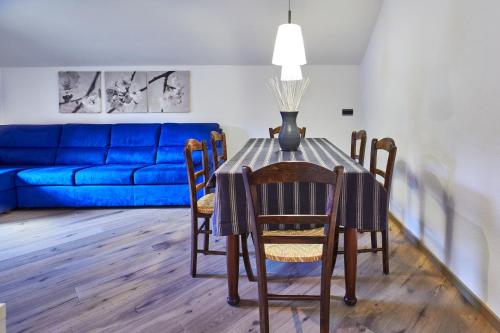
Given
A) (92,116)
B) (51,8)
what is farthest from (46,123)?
(51,8)

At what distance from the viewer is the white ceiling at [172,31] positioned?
3.87 metres

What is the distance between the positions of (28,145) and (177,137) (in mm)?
1918

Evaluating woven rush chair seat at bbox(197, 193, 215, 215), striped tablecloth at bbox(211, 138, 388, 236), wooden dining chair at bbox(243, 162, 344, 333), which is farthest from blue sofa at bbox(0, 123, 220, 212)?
wooden dining chair at bbox(243, 162, 344, 333)

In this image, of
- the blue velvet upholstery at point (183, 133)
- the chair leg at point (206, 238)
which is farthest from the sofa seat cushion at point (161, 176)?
the chair leg at point (206, 238)

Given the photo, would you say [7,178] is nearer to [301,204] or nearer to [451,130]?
[301,204]

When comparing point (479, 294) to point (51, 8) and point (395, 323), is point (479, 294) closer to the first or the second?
point (395, 323)

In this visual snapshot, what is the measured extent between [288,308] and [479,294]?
1021 millimetres

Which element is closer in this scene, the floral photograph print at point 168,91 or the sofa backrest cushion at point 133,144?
the sofa backrest cushion at point 133,144

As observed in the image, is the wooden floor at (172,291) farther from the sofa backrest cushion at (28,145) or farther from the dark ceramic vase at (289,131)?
the sofa backrest cushion at (28,145)

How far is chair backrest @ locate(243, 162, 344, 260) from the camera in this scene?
1.37 metres

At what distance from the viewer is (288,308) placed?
1.94 meters

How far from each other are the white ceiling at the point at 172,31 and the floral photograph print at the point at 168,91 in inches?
6.8

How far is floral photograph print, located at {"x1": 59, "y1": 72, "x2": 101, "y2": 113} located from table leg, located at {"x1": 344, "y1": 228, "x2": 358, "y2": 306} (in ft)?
13.4

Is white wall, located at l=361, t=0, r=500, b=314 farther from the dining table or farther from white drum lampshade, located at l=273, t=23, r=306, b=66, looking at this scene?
white drum lampshade, located at l=273, t=23, r=306, b=66
